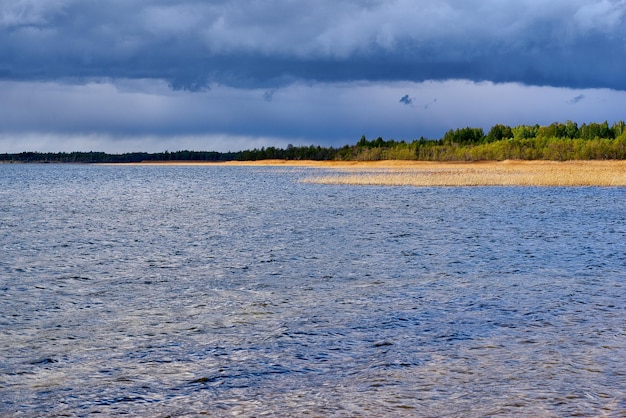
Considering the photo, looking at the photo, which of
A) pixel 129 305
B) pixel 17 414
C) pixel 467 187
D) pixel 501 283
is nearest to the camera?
pixel 17 414

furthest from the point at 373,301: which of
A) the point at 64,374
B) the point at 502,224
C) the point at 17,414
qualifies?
the point at 502,224

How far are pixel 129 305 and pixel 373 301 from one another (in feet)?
20.7

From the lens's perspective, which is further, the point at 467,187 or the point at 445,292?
the point at 467,187

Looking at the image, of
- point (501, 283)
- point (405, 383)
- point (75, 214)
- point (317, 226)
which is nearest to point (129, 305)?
point (405, 383)

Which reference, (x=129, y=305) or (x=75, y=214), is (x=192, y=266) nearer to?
(x=129, y=305)

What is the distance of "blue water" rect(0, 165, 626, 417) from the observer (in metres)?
11.1

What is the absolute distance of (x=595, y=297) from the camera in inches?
747

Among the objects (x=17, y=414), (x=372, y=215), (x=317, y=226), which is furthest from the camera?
(x=372, y=215)

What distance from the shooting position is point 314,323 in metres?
16.3

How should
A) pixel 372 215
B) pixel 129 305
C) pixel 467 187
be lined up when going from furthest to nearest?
pixel 467 187
pixel 372 215
pixel 129 305

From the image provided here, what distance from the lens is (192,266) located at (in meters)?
25.5

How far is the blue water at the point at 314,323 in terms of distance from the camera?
439 inches

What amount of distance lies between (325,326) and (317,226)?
78.9 ft

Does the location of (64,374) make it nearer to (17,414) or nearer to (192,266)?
(17,414)
